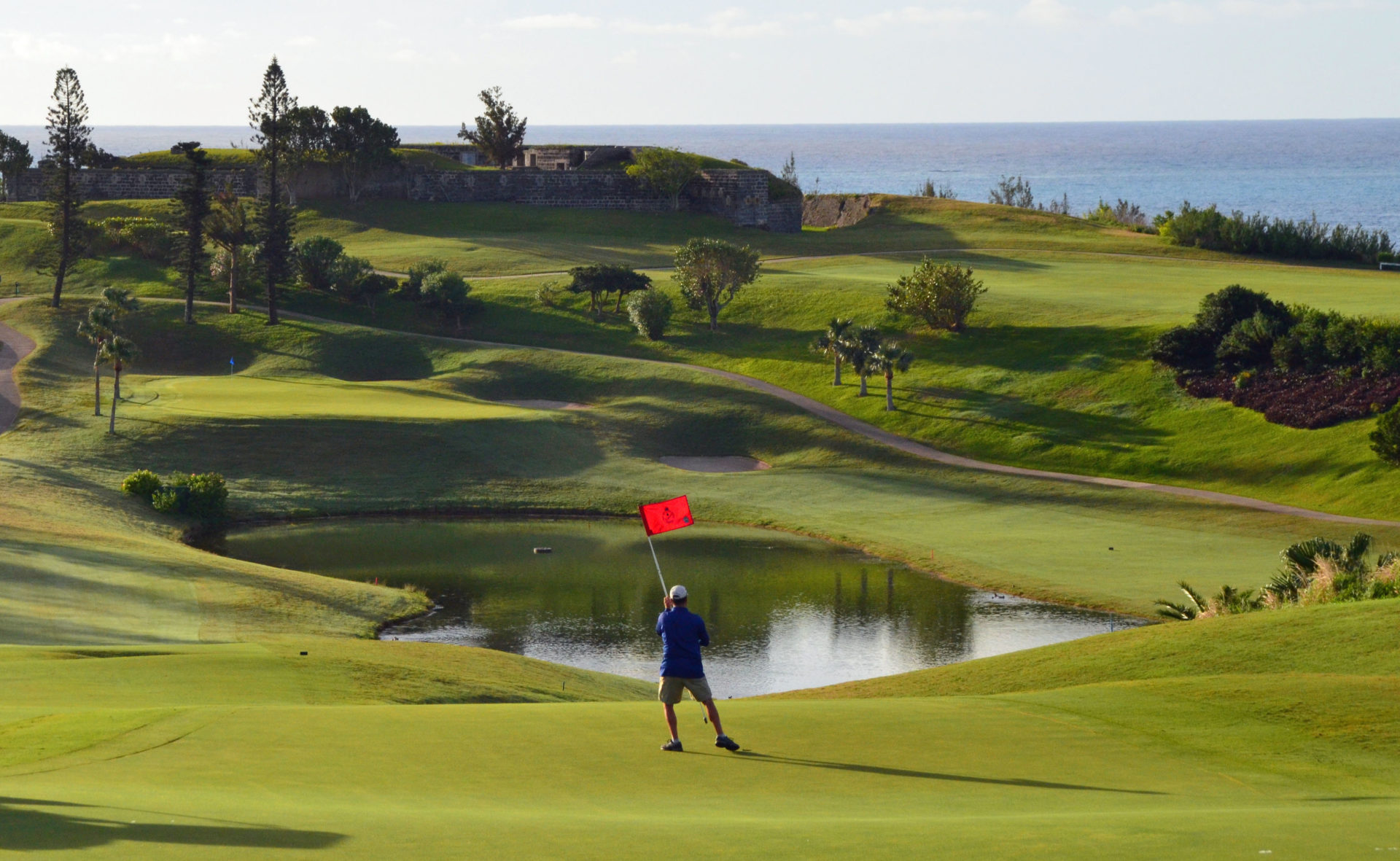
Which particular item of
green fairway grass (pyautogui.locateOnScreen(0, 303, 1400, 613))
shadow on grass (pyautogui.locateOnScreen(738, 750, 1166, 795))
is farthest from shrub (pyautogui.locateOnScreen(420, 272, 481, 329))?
shadow on grass (pyautogui.locateOnScreen(738, 750, 1166, 795))

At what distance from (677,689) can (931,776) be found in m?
3.57

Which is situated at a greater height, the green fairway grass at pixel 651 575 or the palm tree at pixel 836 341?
the palm tree at pixel 836 341

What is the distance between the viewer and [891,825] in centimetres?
1336

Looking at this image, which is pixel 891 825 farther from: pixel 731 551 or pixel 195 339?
pixel 195 339

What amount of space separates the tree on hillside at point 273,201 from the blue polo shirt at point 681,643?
239 ft

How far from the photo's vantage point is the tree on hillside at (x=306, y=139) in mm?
111750

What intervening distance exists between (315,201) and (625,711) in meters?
104

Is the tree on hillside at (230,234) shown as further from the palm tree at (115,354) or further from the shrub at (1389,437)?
the shrub at (1389,437)

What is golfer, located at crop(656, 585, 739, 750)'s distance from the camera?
17.9 m

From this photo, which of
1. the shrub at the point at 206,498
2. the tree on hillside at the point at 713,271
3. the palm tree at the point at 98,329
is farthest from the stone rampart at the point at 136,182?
the shrub at the point at 206,498

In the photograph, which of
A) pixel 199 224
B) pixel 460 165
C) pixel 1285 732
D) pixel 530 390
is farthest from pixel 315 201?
pixel 1285 732

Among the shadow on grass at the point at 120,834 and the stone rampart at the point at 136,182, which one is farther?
the stone rampart at the point at 136,182

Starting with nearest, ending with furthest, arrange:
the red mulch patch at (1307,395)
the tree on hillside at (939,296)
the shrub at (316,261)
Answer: the red mulch patch at (1307,395), the tree on hillside at (939,296), the shrub at (316,261)

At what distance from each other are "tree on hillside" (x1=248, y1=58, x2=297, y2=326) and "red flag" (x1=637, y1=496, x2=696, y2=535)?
6692cm
